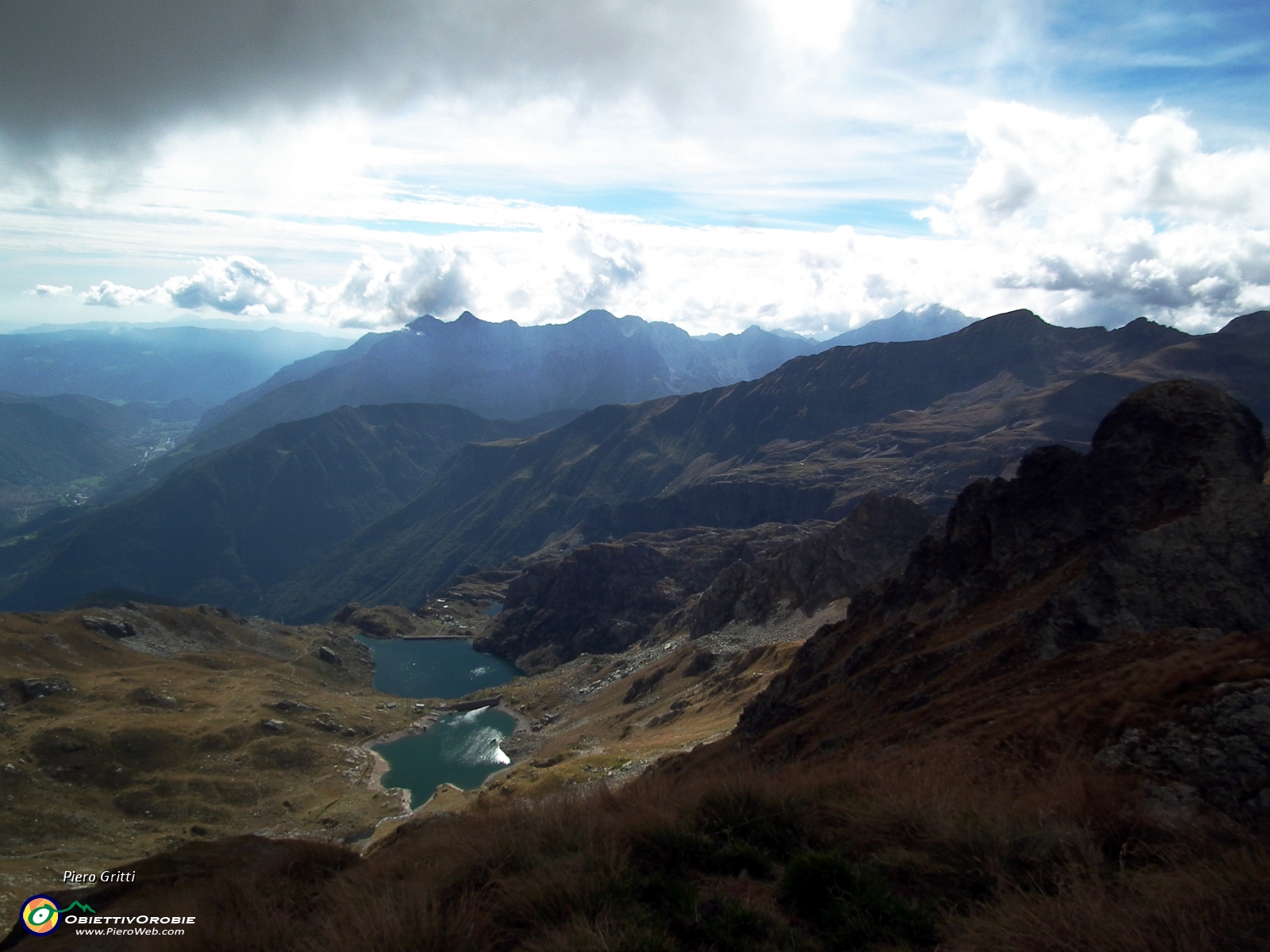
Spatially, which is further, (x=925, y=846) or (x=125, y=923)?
(x=125, y=923)

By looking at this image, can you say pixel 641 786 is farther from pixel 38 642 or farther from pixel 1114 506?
pixel 38 642

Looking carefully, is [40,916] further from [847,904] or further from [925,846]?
[925,846]

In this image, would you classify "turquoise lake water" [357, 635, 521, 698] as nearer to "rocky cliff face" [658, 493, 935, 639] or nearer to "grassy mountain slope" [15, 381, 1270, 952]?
"rocky cliff face" [658, 493, 935, 639]

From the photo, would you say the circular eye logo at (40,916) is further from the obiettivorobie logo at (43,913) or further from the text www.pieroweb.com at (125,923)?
the text www.pieroweb.com at (125,923)

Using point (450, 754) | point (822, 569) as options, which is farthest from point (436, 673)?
point (822, 569)

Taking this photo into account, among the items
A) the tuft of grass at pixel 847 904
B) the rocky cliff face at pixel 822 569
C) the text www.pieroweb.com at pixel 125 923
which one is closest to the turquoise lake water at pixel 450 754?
the rocky cliff face at pixel 822 569

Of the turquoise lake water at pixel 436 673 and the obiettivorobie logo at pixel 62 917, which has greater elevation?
the obiettivorobie logo at pixel 62 917

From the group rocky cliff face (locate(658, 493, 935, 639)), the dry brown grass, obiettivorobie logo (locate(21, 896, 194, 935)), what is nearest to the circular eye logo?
obiettivorobie logo (locate(21, 896, 194, 935))

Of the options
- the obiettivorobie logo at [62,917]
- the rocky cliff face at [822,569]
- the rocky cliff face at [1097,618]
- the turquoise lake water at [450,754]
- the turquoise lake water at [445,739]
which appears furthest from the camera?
the rocky cliff face at [822,569]
